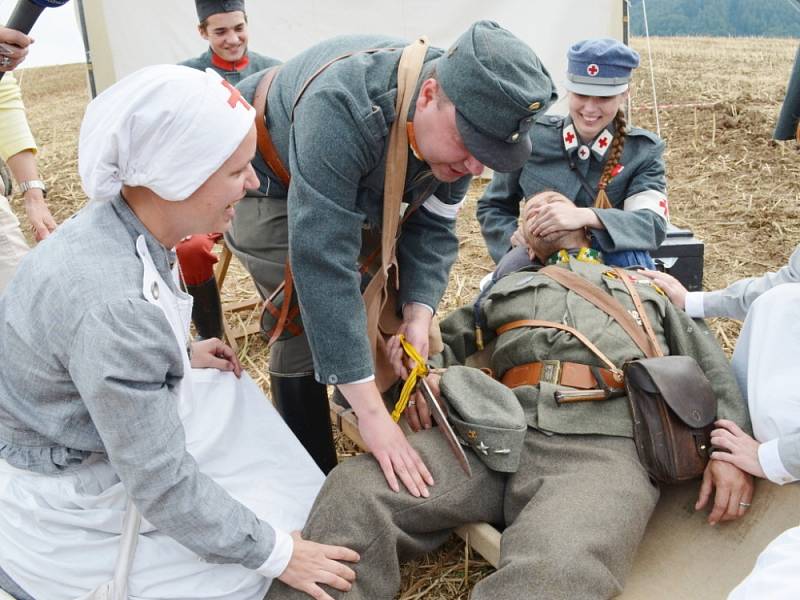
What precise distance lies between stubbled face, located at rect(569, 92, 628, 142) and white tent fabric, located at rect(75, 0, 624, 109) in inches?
138

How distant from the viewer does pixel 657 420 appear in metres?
2.28

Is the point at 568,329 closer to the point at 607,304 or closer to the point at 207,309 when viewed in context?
the point at 607,304

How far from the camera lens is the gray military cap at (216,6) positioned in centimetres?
445

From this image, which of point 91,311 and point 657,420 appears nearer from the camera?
point 91,311

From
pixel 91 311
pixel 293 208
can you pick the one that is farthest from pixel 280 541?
pixel 293 208

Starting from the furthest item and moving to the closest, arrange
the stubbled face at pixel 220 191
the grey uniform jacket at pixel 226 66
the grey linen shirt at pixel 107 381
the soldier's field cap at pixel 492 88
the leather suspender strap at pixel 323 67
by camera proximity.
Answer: the grey uniform jacket at pixel 226 66
the leather suspender strap at pixel 323 67
the soldier's field cap at pixel 492 88
the stubbled face at pixel 220 191
the grey linen shirt at pixel 107 381

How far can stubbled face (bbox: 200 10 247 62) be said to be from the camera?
4484mm

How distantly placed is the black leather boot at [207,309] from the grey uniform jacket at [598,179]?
141cm

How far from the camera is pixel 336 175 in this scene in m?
2.00

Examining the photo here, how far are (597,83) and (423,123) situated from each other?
5.60 feet

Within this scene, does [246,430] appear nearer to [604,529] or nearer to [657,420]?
[604,529]

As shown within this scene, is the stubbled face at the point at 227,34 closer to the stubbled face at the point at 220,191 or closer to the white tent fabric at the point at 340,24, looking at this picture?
A: the white tent fabric at the point at 340,24

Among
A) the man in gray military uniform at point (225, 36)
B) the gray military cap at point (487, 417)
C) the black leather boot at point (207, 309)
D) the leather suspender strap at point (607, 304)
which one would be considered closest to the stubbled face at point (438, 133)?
the gray military cap at point (487, 417)

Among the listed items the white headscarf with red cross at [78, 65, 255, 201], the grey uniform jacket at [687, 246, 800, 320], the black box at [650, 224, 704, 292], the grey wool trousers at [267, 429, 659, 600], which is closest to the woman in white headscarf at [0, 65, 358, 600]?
the white headscarf with red cross at [78, 65, 255, 201]
